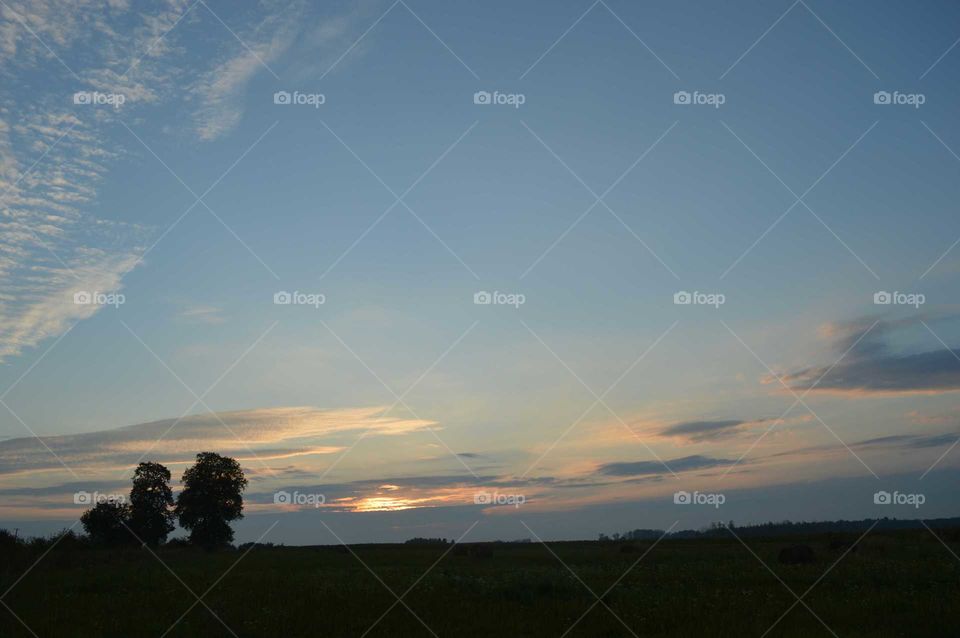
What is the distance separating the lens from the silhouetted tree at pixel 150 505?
7931cm

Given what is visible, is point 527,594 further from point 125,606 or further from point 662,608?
point 125,606

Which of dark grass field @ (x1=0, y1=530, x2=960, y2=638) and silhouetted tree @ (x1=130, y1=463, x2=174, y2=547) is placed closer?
dark grass field @ (x1=0, y1=530, x2=960, y2=638)

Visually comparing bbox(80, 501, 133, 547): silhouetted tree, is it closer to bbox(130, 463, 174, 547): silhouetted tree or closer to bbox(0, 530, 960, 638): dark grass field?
bbox(130, 463, 174, 547): silhouetted tree

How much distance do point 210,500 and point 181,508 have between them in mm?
3442

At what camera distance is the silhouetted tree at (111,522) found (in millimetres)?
Result: 80250

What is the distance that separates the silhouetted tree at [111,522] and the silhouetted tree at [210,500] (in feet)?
24.5

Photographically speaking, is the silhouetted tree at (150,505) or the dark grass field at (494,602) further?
the silhouetted tree at (150,505)

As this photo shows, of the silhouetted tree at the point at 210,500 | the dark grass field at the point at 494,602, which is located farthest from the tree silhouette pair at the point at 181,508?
the dark grass field at the point at 494,602

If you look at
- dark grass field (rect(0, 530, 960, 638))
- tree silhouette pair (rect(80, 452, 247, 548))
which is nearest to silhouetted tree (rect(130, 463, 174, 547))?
tree silhouette pair (rect(80, 452, 247, 548))

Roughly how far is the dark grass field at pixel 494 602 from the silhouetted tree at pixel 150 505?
152 ft

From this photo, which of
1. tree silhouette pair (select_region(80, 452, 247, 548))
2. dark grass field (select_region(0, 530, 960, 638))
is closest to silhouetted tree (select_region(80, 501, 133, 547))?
tree silhouette pair (select_region(80, 452, 247, 548))

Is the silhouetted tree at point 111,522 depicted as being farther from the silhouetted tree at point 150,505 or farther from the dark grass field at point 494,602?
the dark grass field at point 494,602

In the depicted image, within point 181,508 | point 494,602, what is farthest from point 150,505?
point 494,602

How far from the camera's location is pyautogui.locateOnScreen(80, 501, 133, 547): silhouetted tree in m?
80.2
